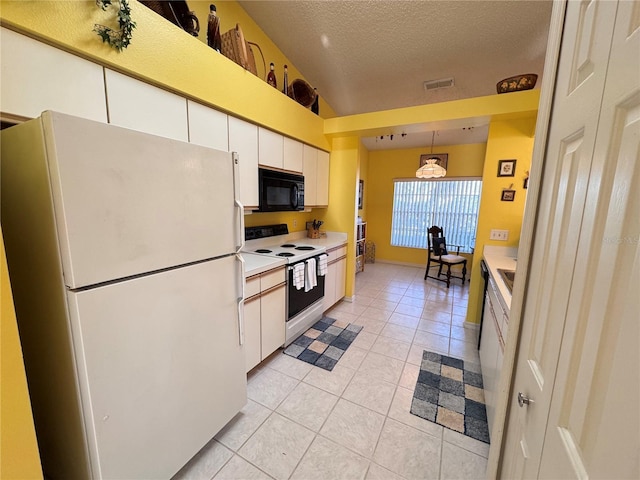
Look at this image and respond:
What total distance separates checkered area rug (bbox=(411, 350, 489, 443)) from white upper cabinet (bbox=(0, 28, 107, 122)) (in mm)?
2696

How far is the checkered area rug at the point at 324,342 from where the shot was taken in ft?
7.94

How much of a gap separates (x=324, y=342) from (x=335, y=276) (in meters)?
0.96

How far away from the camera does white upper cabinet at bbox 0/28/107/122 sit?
102 cm

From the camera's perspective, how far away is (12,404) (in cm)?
74

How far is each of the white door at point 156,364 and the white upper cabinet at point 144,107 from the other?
91 cm

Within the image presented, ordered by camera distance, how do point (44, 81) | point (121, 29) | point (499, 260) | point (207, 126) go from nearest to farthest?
point (44, 81), point (121, 29), point (207, 126), point (499, 260)

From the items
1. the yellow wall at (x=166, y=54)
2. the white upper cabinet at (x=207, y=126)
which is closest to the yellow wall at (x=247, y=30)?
the yellow wall at (x=166, y=54)

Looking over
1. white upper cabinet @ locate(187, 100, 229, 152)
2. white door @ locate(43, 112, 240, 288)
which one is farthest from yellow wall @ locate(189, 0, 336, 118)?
white door @ locate(43, 112, 240, 288)

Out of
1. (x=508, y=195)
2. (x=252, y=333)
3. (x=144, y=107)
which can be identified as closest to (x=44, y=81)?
(x=144, y=107)

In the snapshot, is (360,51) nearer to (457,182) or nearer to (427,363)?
(427,363)

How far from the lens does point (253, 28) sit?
2387mm

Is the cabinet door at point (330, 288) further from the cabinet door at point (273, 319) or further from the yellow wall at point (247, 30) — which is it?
the yellow wall at point (247, 30)

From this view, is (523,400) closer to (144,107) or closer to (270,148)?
(144,107)

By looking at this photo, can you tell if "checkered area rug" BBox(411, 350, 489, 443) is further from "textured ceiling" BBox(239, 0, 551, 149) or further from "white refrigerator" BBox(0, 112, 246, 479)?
"textured ceiling" BBox(239, 0, 551, 149)
